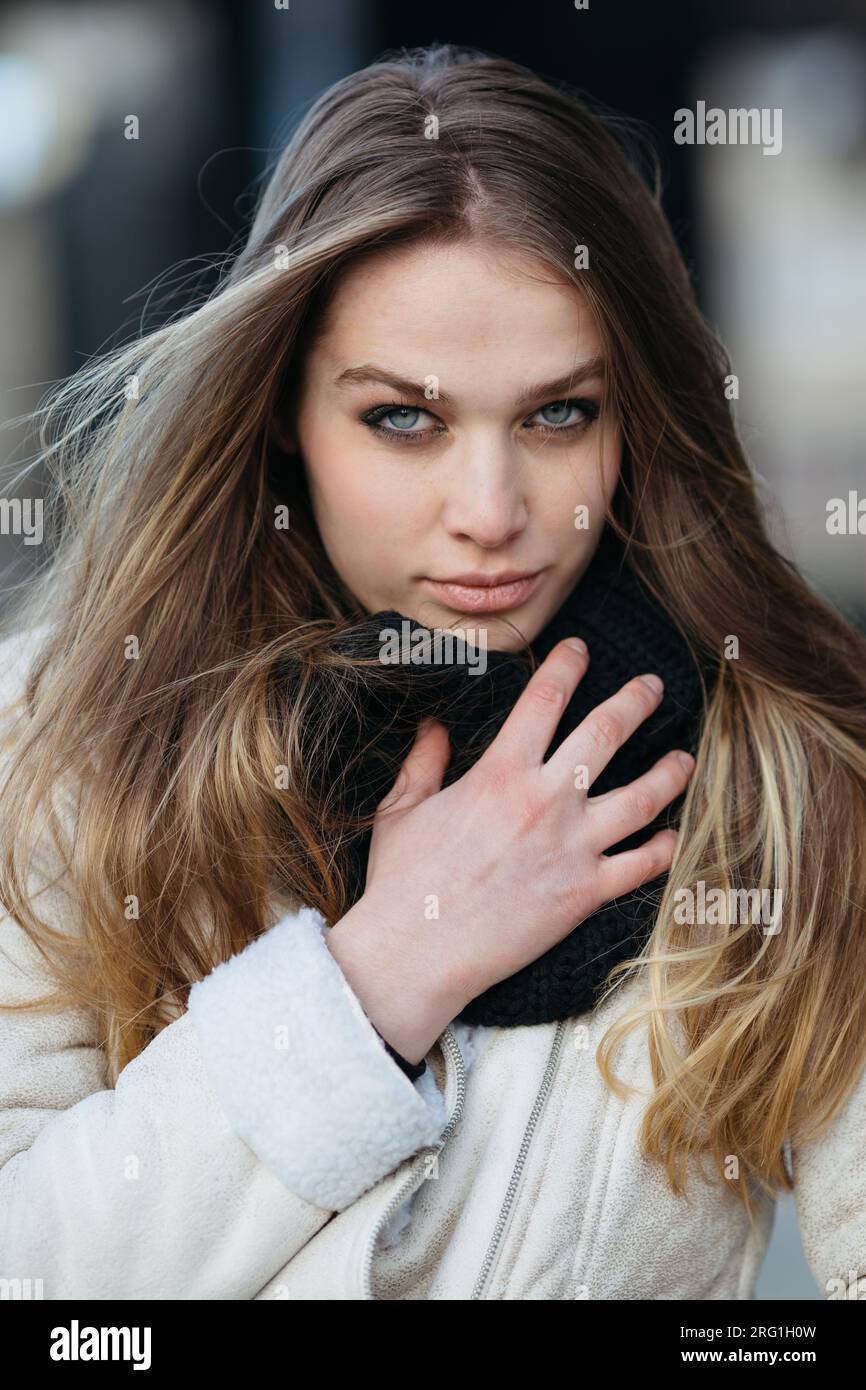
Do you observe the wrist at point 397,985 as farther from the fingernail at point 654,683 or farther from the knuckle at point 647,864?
the fingernail at point 654,683

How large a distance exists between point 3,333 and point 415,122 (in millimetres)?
2852

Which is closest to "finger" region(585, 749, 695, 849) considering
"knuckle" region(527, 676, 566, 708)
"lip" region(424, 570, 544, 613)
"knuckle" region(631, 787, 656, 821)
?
"knuckle" region(631, 787, 656, 821)

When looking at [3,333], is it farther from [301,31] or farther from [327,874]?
[327,874]

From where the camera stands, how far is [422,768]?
153cm

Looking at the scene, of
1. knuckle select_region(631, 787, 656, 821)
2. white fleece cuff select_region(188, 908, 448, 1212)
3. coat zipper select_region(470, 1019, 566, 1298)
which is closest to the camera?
white fleece cuff select_region(188, 908, 448, 1212)

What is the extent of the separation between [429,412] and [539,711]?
0.34 meters

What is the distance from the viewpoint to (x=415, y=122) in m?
1.51

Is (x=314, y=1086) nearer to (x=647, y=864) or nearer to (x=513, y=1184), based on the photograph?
(x=513, y=1184)

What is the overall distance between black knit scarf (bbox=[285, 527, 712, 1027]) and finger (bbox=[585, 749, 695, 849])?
0.10 ft

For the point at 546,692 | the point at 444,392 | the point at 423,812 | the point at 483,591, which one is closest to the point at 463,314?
the point at 444,392

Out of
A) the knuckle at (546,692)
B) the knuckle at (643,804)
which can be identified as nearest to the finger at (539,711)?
the knuckle at (546,692)

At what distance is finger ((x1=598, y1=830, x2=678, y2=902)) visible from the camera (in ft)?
4.77

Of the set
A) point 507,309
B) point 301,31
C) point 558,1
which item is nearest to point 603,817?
point 507,309

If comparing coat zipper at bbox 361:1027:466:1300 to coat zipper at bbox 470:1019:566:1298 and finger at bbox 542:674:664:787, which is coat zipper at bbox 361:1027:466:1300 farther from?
finger at bbox 542:674:664:787
